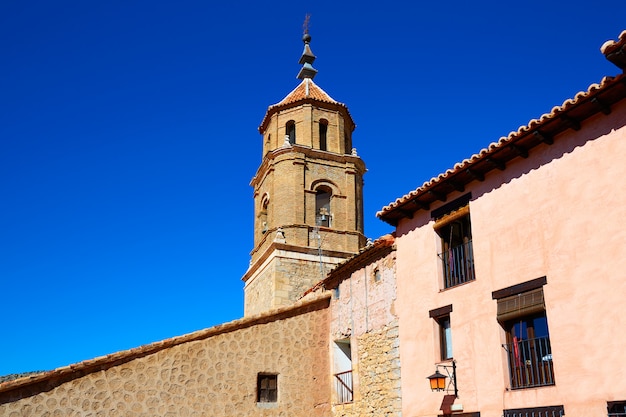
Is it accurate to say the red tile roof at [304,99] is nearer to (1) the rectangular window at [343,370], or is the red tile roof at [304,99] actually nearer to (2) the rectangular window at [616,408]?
(1) the rectangular window at [343,370]

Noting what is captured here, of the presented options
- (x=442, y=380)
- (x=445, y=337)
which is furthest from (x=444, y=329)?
(x=442, y=380)

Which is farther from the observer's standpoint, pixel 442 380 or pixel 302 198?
pixel 302 198

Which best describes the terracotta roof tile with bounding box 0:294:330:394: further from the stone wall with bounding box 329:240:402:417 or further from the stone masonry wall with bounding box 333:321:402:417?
the stone masonry wall with bounding box 333:321:402:417

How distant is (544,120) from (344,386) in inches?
313

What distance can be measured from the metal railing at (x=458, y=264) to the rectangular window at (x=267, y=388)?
501cm

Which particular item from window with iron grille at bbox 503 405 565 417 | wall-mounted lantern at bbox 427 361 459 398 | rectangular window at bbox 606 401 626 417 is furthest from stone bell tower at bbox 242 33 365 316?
rectangular window at bbox 606 401 626 417

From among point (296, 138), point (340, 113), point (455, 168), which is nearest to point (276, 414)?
point (455, 168)

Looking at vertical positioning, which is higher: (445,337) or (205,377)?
(445,337)

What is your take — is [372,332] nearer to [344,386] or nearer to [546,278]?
[344,386]

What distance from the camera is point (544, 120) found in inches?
377

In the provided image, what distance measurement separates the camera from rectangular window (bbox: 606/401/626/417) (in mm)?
7957

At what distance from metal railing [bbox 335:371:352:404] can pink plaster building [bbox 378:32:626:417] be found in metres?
2.56

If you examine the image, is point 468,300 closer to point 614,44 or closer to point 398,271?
point 398,271

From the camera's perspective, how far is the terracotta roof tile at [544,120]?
8.66m
